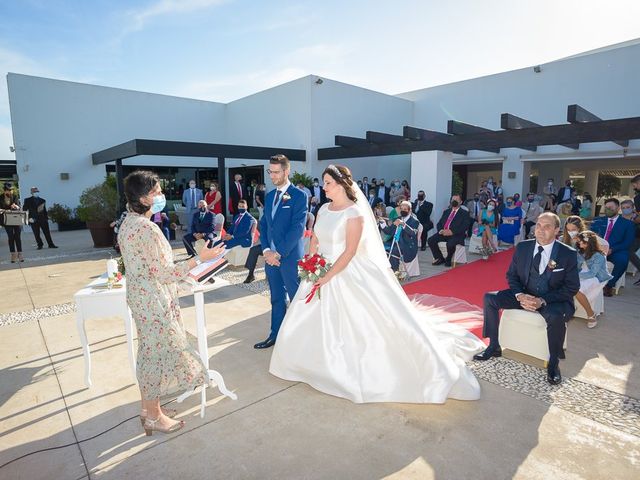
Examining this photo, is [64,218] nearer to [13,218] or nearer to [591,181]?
[13,218]

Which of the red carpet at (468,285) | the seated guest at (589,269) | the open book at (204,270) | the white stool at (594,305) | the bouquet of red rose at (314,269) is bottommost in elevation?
the red carpet at (468,285)

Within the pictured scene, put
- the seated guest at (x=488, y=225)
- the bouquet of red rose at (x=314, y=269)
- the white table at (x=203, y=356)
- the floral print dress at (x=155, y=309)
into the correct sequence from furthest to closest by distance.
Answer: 1. the seated guest at (x=488, y=225)
2. the bouquet of red rose at (x=314, y=269)
3. the white table at (x=203, y=356)
4. the floral print dress at (x=155, y=309)

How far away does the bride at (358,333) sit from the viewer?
3.20m

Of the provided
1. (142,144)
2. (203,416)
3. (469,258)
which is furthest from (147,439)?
(142,144)

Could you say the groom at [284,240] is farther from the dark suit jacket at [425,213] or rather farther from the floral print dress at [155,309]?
the dark suit jacket at [425,213]

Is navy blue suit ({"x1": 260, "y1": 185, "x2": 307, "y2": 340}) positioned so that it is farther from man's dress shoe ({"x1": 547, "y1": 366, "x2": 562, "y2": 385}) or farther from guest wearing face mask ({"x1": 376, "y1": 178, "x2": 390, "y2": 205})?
guest wearing face mask ({"x1": 376, "y1": 178, "x2": 390, "y2": 205})

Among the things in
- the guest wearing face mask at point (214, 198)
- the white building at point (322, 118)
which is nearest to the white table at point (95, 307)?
the guest wearing face mask at point (214, 198)

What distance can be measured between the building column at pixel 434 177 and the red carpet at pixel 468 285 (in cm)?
372

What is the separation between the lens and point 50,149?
16625mm

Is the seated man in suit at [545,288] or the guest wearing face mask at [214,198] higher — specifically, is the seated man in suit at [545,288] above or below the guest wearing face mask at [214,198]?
below

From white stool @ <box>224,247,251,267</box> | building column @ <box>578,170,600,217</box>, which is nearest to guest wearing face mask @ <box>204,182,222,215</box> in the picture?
white stool @ <box>224,247,251,267</box>

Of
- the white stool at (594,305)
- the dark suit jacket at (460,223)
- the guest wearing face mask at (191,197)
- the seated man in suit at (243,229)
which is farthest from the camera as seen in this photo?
the guest wearing face mask at (191,197)

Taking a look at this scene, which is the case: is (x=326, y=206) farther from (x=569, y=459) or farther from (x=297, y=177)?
(x=297, y=177)

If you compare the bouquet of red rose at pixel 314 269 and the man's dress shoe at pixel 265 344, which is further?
the man's dress shoe at pixel 265 344
